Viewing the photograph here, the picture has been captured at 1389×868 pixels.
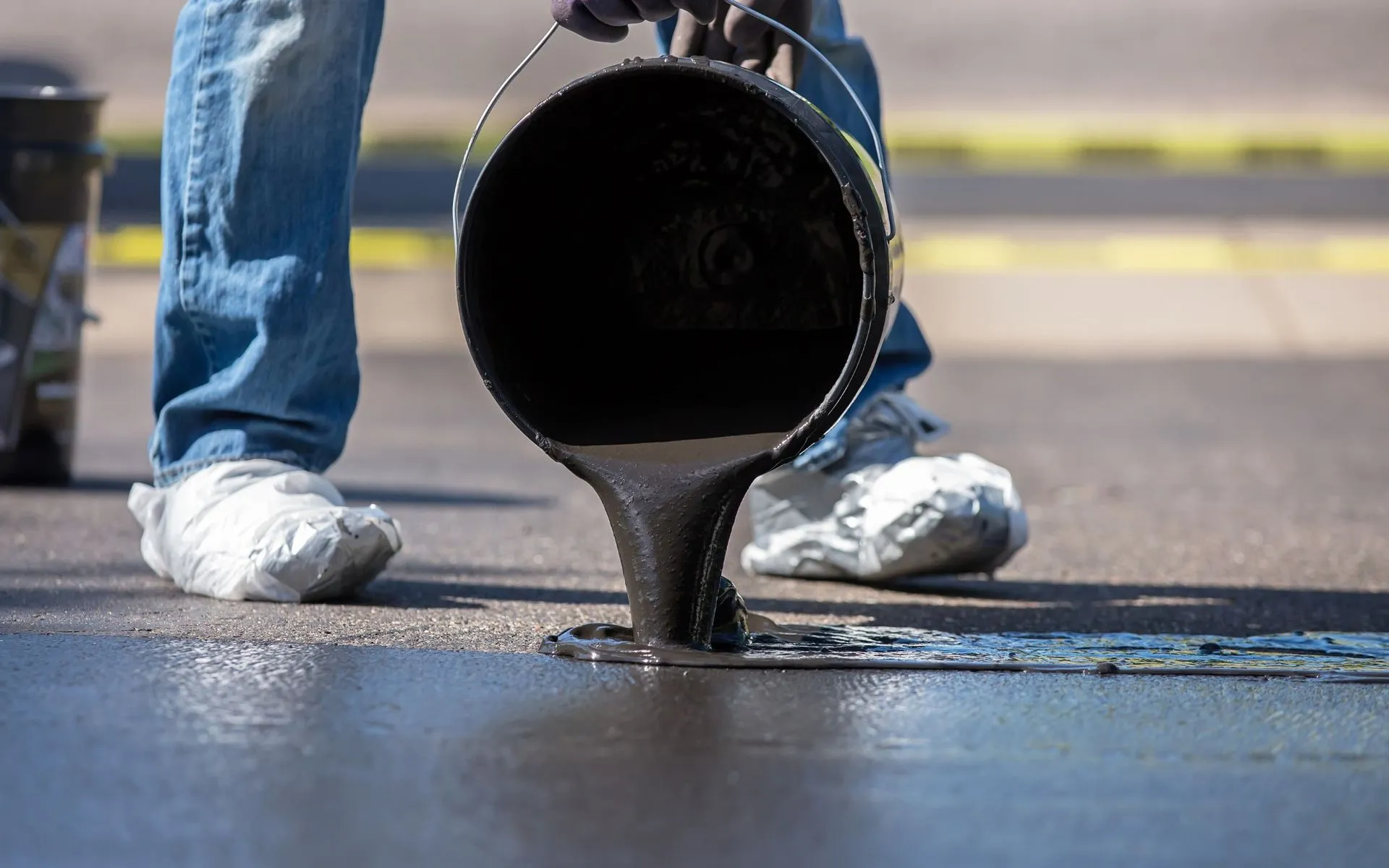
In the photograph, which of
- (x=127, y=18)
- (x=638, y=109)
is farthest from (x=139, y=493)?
(x=127, y=18)

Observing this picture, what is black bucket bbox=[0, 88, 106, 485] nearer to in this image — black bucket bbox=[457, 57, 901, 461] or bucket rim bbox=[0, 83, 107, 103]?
bucket rim bbox=[0, 83, 107, 103]

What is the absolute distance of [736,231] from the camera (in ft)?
7.64

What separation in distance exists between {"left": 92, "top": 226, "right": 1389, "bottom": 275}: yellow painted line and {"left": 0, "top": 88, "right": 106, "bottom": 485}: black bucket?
5.94m

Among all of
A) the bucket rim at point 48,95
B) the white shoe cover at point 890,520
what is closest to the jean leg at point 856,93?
the white shoe cover at point 890,520

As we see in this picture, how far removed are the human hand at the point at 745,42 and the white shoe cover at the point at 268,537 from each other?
0.77 meters

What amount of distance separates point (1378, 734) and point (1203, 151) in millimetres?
12925

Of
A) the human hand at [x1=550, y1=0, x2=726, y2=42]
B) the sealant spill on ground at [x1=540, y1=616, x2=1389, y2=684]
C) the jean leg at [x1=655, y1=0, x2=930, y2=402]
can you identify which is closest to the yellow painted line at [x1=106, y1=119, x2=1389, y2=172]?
the jean leg at [x1=655, y1=0, x2=930, y2=402]

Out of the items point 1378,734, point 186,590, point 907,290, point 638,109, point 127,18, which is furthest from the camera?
point 127,18

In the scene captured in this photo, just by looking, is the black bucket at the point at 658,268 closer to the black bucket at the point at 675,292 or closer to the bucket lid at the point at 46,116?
the black bucket at the point at 675,292

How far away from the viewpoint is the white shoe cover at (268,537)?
2.30m

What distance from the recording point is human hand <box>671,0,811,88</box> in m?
2.27

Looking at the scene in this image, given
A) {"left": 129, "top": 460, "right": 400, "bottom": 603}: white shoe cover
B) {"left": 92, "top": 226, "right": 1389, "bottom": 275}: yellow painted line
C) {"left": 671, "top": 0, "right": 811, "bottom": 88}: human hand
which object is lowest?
{"left": 92, "top": 226, "right": 1389, "bottom": 275}: yellow painted line

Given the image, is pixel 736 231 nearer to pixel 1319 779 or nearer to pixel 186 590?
pixel 186 590

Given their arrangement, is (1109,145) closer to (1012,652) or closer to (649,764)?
(1012,652)
